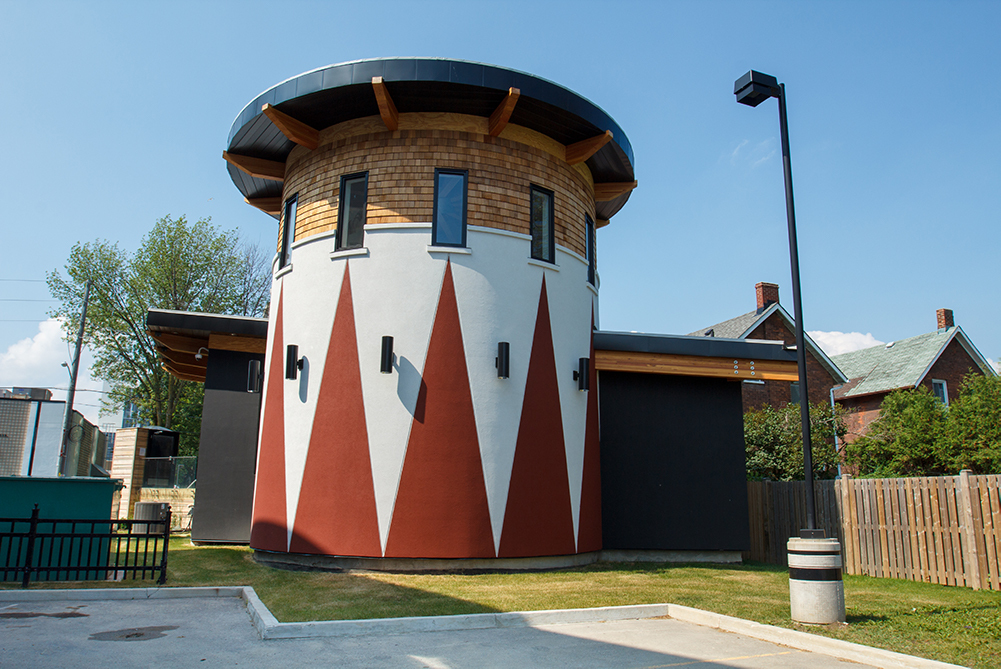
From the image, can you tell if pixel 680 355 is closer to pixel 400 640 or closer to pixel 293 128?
pixel 293 128

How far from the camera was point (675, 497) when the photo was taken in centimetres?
1427

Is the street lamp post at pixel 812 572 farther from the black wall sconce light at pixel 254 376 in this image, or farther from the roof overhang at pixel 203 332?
the roof overhang at pixel 203 332

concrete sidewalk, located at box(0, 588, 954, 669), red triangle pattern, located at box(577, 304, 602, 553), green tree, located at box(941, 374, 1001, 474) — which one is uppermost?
green tree, located at box(941, 374, 1001, 474)

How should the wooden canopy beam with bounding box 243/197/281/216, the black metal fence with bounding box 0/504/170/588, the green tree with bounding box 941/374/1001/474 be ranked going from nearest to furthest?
the black metal fence with bounding box 0/504/170/588 < the wooden canopy beam with bounding box 243/197/281/216 < the green tree with bounding box 941/374/1001/474

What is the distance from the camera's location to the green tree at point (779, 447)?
917 inches

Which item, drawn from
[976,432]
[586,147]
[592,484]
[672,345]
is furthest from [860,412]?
[586,147]

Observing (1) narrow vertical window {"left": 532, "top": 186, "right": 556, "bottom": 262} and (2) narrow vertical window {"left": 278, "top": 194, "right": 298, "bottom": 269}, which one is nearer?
(1) narrow vertical window {"left": 532, "top": 186, "right": 556, "bottom": 262}

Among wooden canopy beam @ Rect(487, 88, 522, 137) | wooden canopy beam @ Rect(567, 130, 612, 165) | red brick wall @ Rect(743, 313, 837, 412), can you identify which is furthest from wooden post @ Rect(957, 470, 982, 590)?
red brick wall @ Rect(743, 313, 837, 412)

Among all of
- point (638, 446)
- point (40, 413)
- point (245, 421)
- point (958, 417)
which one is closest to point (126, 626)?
point (245, 421)

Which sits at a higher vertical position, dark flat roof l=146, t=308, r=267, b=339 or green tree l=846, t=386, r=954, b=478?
dark flat roof l=146, t=308, r=267, b=339

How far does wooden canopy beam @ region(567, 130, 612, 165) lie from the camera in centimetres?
1351

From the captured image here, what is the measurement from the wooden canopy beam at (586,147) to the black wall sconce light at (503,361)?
432cm

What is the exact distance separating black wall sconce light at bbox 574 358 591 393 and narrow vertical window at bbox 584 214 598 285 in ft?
6.59

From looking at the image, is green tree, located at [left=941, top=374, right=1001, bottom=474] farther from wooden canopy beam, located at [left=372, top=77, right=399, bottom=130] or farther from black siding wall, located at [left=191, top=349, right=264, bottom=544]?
black siding wall, located at [left=191, top=349, right=264, bottom=544]
